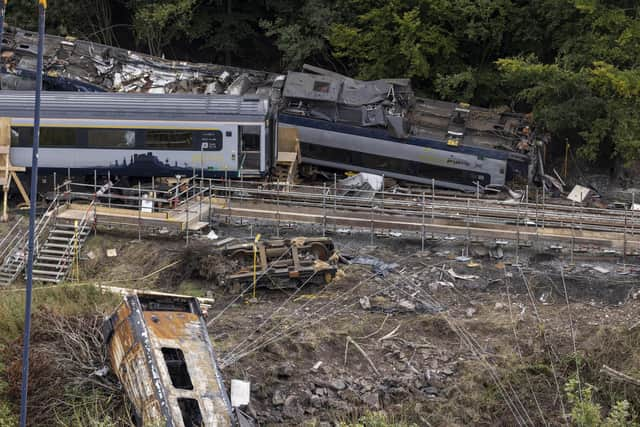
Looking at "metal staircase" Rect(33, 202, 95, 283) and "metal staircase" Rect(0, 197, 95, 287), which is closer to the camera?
"metal staircase" Rect(33, 202, 95, 283)

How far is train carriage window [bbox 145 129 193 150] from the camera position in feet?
92.9

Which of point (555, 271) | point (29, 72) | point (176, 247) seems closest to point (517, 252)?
point (555, 271)

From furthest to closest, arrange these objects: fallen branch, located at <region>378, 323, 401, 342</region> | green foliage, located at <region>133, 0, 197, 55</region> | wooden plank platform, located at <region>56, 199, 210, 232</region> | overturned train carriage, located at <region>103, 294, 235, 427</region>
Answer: green foliage, located at <region>133, 0, 197, 55</region>
wooden plank platform, located at <region>56, 199, 210, 232</region>
fallen branch, located at <region>378, 323, 401, 342</region>
overturned train carriage, located at <region>103, 294, 235, 427</region>

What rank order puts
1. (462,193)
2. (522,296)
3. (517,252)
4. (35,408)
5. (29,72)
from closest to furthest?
(35,408) → (522,296) → (517,252) → (462,193) → (29,72)

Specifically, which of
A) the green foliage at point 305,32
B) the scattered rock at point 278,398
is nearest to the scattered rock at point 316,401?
the scattered rock at point 278,398

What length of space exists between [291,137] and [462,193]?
5.45 metres

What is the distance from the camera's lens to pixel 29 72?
108 ft

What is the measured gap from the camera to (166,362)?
55.9ft

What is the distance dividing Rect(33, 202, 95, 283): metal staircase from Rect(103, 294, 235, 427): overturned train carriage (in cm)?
538

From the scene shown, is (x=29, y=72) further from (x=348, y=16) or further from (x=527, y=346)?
(x=527, y=346)

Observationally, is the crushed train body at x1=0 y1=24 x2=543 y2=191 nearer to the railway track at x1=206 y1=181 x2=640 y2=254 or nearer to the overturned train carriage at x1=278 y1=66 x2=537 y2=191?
the overturned train carriage at x1=278 y1=66 x2=537 y2=191

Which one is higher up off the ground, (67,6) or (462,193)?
(67,6)

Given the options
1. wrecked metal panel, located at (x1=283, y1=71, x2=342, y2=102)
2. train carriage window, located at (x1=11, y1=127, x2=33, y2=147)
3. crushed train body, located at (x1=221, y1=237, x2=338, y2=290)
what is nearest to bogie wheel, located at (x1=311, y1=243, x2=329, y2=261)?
crushed train body, located at (x1=221, y1=237, x2=338, y2=290)

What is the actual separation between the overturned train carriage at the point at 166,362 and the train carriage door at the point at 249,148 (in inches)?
396
